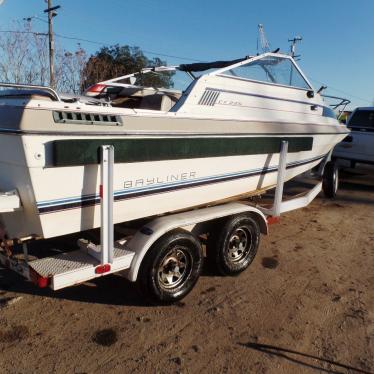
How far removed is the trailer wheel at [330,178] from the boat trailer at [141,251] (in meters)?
3.39

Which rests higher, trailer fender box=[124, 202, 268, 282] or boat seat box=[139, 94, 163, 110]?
boat seat box=[139, 94, 163, 110]

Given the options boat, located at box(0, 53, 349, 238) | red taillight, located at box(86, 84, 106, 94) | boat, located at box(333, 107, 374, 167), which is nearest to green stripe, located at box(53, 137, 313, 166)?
boat, located at box(0, 53, 349, 238)

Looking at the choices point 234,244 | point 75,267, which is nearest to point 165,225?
point 75,267

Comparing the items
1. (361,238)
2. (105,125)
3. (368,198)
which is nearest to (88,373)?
A: (105,125)

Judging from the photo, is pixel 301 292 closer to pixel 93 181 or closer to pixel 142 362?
pixel 142 362

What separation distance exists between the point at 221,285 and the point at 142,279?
37.9 inches

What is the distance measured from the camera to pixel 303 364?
2.79 metres

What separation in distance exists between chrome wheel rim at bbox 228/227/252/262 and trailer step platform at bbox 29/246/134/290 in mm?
1332

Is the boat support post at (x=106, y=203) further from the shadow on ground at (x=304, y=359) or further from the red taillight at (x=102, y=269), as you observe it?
the shadow on ground at (x=304, y=359)

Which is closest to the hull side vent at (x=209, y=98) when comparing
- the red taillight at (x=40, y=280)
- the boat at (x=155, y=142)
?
the boat at (x=155, y=142)

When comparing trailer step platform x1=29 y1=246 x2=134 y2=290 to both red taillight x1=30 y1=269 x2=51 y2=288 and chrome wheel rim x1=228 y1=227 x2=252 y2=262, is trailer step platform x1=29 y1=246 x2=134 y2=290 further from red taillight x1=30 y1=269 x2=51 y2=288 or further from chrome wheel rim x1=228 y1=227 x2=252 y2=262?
chrome wheel rim x1=228 y1=227 x2=252 y2=262

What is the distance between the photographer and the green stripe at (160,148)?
111 inches

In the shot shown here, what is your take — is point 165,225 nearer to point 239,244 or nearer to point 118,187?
point 118,187

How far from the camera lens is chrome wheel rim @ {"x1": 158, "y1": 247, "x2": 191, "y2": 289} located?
3531 millimetres
